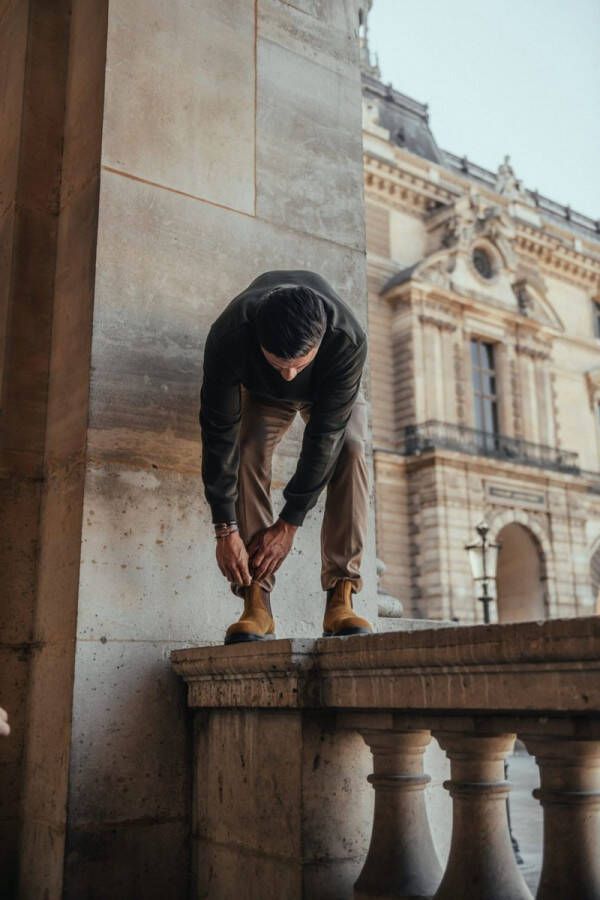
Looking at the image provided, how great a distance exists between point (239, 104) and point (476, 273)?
89.7 ft

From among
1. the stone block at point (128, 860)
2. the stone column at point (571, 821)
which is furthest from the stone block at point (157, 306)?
the stone column at point (571, 821)

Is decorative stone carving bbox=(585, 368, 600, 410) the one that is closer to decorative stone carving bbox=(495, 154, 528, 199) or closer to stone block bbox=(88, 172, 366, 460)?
decorative stone carving bbox=(495, 154, 528, 199)

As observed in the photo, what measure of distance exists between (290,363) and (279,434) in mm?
560

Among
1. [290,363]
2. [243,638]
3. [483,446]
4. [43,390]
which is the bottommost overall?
[243,638]

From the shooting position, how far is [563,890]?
1.85 m

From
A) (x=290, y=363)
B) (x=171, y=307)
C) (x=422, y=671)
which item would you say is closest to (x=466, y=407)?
(x=171, y=307)

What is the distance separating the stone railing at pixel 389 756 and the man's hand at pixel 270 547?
11.9 inches

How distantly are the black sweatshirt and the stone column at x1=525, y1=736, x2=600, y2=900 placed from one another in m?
1.27

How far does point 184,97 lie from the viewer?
3811mm

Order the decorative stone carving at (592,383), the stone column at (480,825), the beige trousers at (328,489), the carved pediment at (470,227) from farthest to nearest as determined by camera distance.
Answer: the decorative stone carving at (592,383)
the carved pediment at (470,227)
the beige trousers at (328,489)
the stone column at (480,825)

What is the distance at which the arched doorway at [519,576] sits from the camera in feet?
96.0

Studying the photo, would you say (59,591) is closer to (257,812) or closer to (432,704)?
(257,812)

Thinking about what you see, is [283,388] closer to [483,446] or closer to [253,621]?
[253,621]

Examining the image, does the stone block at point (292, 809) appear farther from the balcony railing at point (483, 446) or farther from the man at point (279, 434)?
the balcony railing at point (483, 446)
